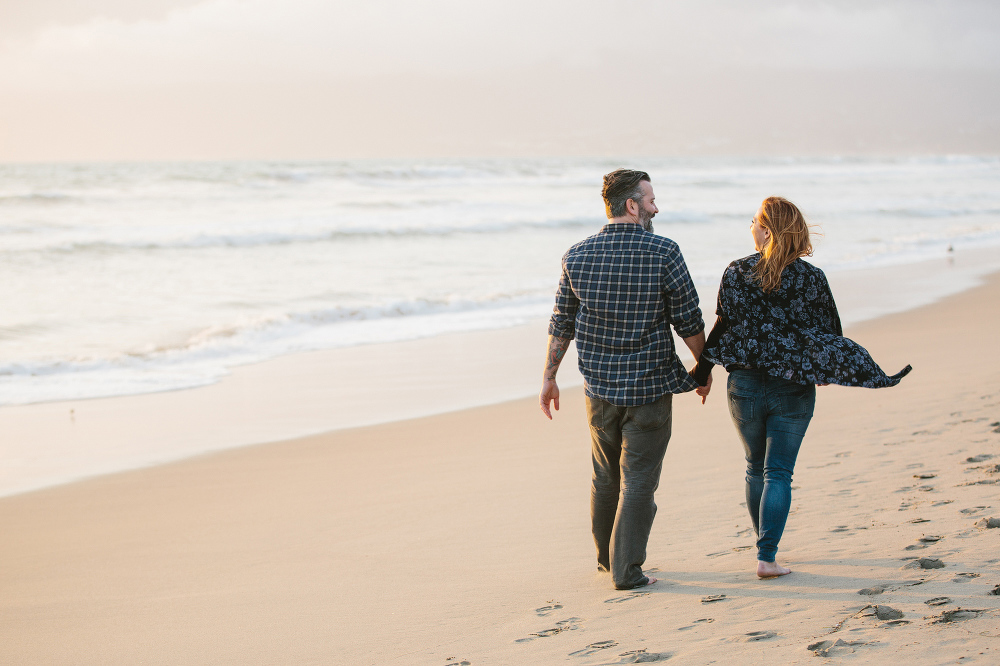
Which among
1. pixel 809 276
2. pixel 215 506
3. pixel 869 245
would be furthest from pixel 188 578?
pixel 869 245

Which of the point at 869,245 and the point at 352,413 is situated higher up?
the point at 869,245

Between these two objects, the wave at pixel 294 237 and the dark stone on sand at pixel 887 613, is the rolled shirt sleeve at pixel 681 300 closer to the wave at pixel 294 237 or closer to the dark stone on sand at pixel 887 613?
the dark stone on sand at pixel 887 613

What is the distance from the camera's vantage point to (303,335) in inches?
420

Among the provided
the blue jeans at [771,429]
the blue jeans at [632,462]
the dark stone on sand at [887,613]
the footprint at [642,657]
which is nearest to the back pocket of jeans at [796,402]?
the blue jeans at [771,429]

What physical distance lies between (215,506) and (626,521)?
8.93 ft

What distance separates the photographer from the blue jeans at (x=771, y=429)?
3.28m

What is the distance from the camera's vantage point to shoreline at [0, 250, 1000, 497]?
6.05m

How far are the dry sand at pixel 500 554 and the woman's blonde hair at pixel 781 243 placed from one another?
121 centimetres

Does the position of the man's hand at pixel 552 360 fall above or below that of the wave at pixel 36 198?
below

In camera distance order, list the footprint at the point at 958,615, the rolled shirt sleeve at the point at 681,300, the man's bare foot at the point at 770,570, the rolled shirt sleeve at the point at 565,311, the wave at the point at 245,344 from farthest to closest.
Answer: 1. the wave at the point at 245,344
2. the rolled shirt sleeve at the point at 565,311
3. the man's bare foot at the point at 770,570
4. the rolled shirt sleeve at the point at 681,300
5. the footprint at the point at 958,615

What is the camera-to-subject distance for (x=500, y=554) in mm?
4086

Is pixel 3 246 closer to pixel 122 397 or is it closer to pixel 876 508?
pixel 122 397

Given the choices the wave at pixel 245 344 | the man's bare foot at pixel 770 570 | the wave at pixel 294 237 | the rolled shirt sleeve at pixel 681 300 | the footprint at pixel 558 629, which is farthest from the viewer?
the wave at pixel 294 237

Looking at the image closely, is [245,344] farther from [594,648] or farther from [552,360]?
[594,648]
